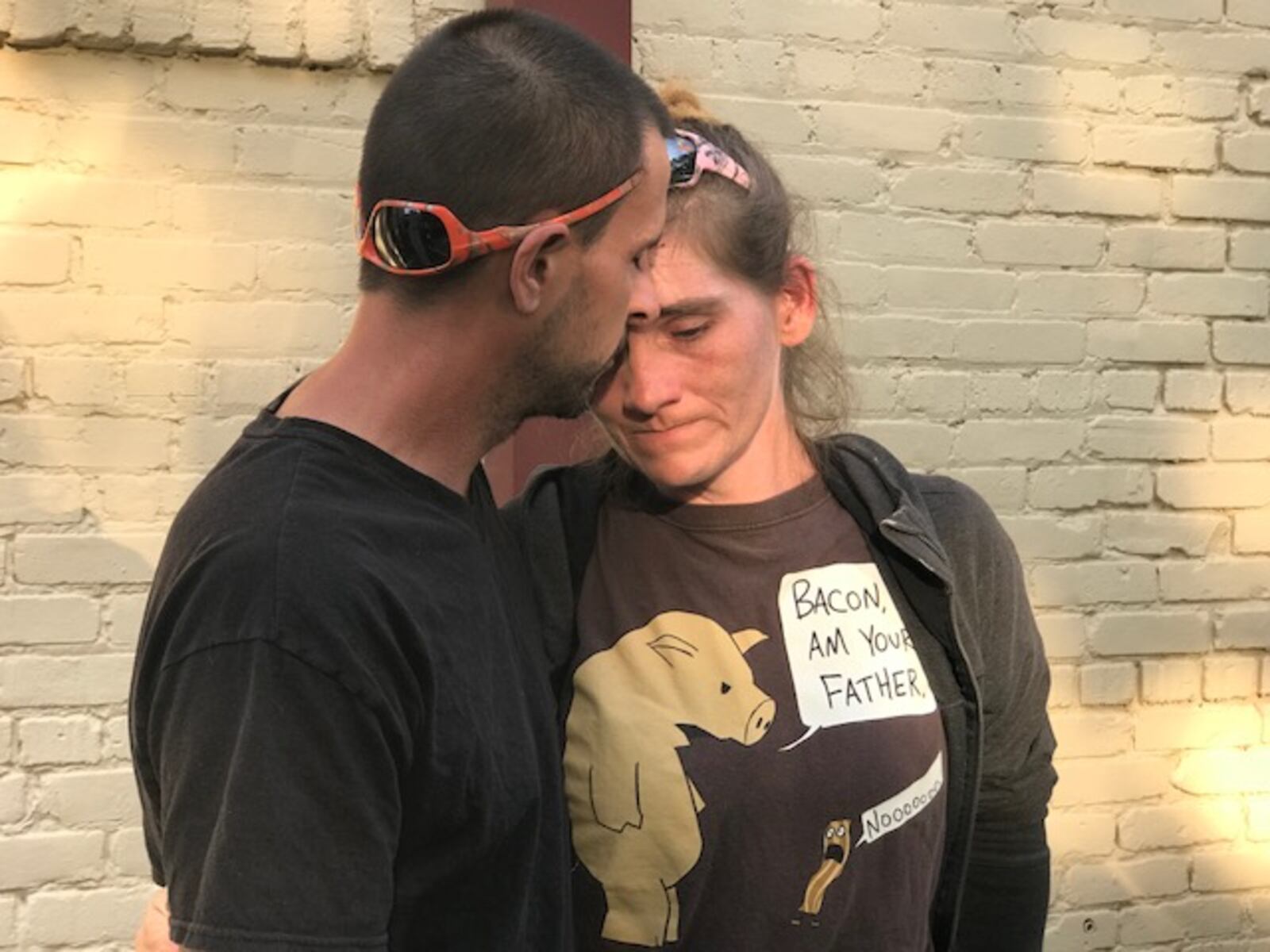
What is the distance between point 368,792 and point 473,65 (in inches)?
24.2

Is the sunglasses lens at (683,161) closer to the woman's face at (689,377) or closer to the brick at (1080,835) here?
the woman's face at (689,377)

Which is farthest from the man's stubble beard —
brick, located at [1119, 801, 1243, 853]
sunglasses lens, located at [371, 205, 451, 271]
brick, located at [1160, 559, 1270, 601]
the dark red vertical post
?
brick, located at [1119, 801, 1243, 853]

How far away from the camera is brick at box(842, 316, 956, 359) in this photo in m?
3.27

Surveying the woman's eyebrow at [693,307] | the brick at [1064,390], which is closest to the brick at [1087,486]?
the brick at [1064,390]

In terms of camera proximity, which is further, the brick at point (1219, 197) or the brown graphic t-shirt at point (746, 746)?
the brick at point (1219, 197)

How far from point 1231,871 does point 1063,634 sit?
717 mm

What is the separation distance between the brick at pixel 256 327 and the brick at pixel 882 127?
3.51ft

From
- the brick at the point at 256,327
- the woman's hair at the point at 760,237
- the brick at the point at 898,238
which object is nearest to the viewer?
the woman's hair at the point at 760,237

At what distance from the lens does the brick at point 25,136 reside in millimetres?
2801

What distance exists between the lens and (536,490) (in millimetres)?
1859

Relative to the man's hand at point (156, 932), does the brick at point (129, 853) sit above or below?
below

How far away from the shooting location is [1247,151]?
137 inches

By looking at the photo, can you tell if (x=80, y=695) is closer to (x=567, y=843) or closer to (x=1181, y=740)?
(x=567, y=843)

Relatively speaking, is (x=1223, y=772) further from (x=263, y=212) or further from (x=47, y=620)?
(x=47, y=620)
